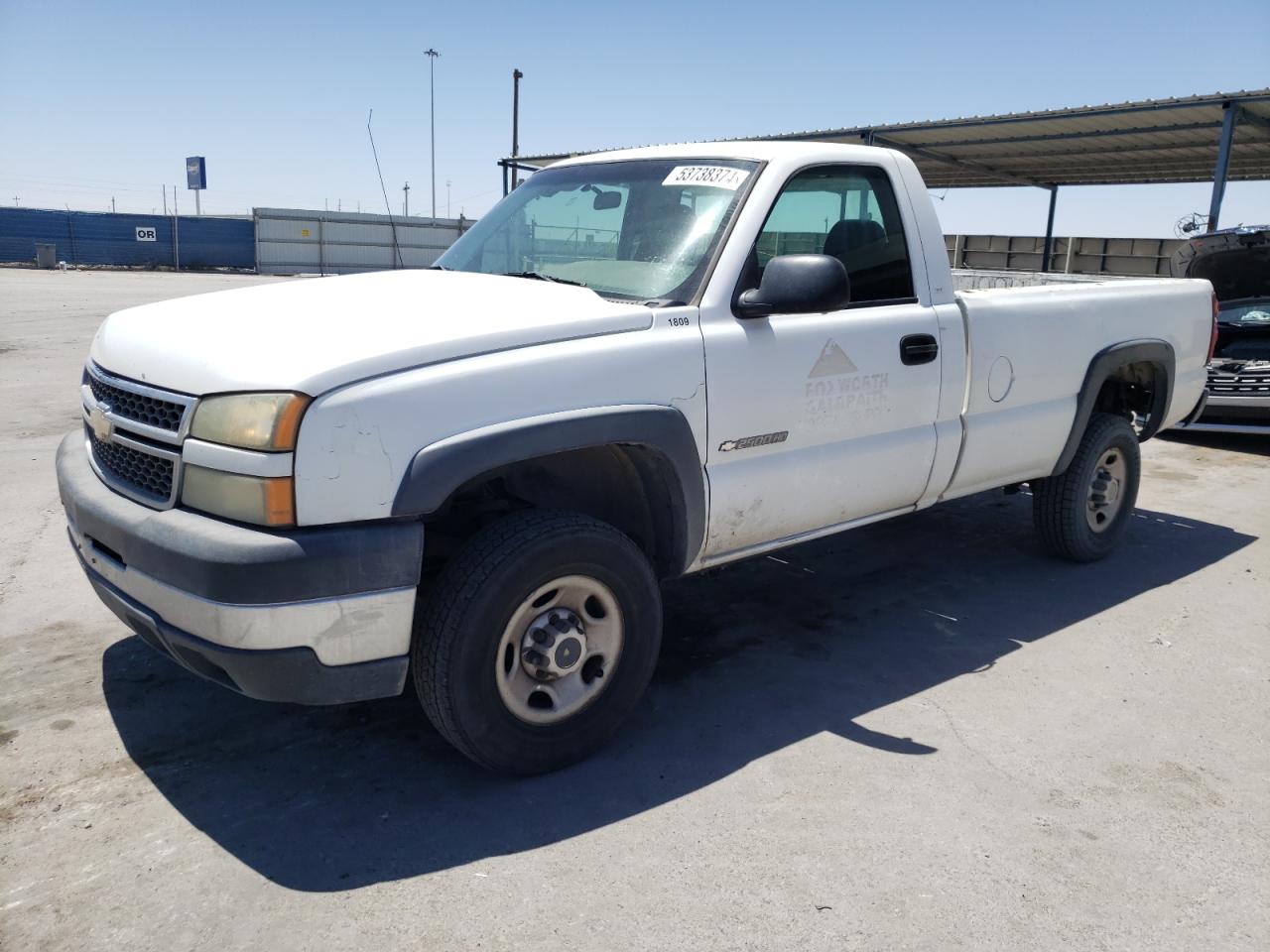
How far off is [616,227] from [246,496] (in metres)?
1.82

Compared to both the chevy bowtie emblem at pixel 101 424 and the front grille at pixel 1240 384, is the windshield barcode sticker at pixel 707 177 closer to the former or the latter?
the chevy bowtie emblem at pixel 101 424

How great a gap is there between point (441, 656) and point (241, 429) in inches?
32.5

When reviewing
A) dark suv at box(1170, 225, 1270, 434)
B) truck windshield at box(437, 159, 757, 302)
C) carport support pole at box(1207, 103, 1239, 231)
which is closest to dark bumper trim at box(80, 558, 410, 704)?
truck windshield at box(437, 159, 757, 302)

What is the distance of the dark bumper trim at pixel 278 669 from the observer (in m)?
2.58

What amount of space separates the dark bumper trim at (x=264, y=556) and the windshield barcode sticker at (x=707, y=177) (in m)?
1.74

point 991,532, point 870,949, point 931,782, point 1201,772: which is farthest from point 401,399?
point 991,532

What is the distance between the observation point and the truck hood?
8.58 feet

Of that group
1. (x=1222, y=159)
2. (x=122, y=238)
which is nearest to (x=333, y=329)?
(x=1222, y=159)

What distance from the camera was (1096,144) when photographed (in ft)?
55.9

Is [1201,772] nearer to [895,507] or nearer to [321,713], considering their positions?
[895,507]

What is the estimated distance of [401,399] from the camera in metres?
2.61

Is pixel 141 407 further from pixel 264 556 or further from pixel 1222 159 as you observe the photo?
pixel 1222 159

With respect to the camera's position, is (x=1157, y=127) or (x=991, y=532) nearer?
(x=991, y=532)

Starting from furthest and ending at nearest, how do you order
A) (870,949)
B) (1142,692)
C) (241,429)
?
(1142,692) < (241,429) < (870,949)
